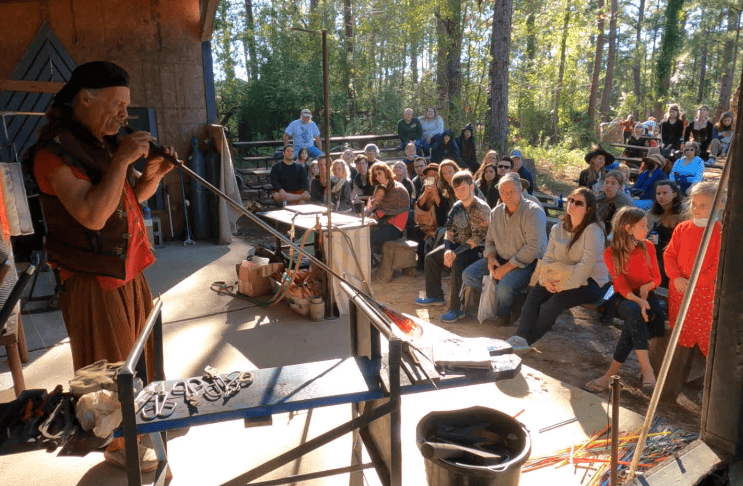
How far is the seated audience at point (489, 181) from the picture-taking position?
7434mm

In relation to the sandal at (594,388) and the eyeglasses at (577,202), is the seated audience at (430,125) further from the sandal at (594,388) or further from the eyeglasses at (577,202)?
the sandal at (594,388)

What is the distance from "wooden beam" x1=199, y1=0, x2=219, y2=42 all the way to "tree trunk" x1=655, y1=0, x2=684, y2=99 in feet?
76.0

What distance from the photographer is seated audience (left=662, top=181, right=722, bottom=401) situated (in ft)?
11.6

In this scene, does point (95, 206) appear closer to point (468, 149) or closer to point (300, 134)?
point (300, 134)

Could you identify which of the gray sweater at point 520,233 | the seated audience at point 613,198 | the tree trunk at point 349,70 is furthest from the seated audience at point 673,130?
the gray sweater at point 520,233

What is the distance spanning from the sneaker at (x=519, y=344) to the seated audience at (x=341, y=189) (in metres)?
4.06

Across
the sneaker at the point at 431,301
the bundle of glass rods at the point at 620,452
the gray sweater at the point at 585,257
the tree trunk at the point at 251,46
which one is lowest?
the sneaker at the point at 431,301

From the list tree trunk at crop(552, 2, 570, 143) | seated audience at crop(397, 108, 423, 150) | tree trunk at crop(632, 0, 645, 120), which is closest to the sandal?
seated audience at crop(397, 108, 423, 150)

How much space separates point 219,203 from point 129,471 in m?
6.94

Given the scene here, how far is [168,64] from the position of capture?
8164 millimetres

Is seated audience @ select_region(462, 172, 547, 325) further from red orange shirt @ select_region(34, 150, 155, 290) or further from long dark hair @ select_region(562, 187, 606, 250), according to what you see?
red orange shirt @ select_region(34, 150, 155, 290)

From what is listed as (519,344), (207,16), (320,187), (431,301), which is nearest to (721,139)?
(320,187)

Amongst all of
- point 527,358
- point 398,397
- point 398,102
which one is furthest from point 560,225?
point 398,102

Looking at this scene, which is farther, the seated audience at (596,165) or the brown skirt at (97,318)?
the seated audience at (596,165)
